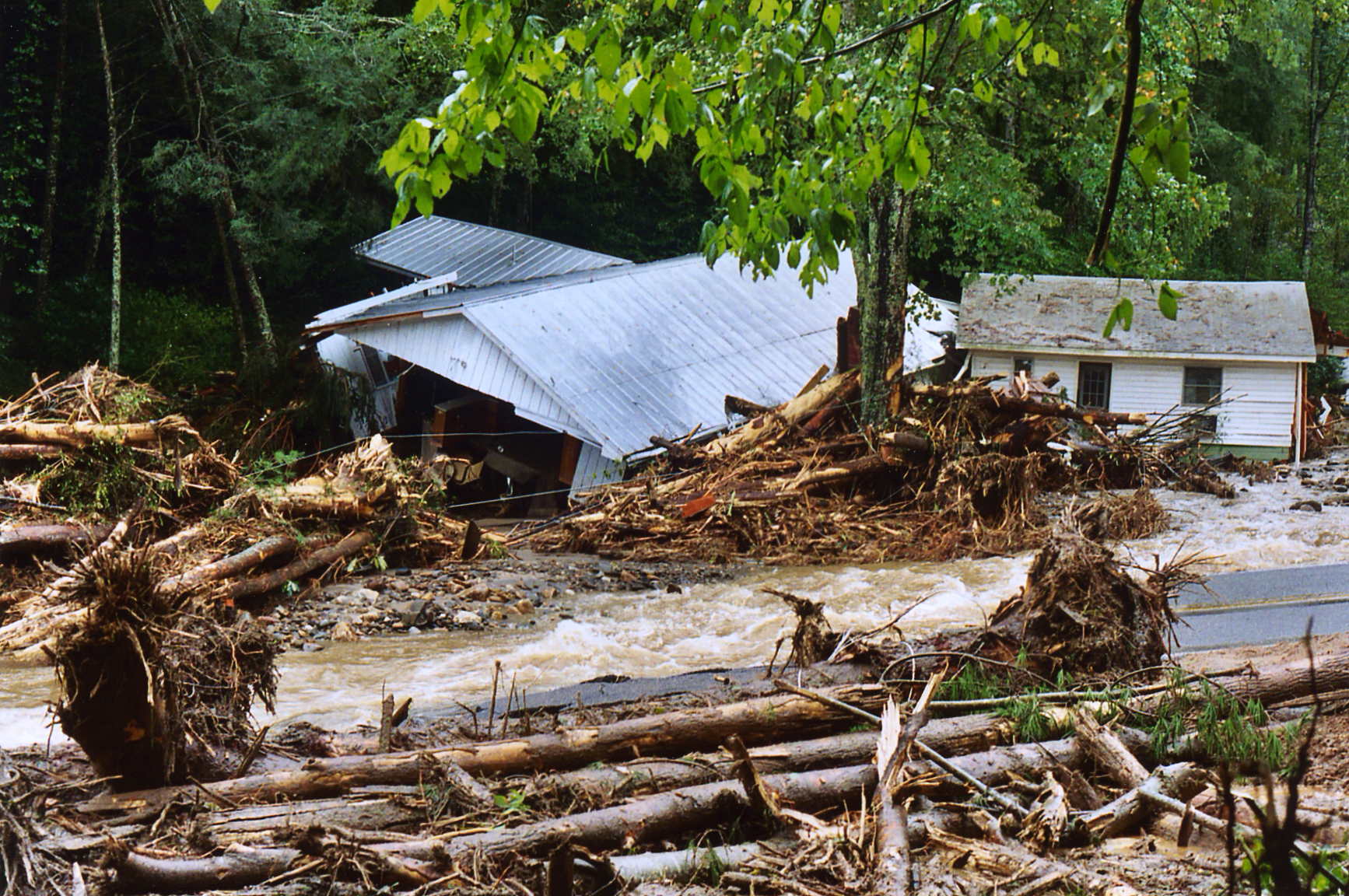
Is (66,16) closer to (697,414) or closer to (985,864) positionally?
(697,414)

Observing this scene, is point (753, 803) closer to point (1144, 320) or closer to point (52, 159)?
point (52, 159)

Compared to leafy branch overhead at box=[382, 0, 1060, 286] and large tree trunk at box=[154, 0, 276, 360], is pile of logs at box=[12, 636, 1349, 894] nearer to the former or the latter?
leafy branch overhead at box=[382, 0, 1060, 286]

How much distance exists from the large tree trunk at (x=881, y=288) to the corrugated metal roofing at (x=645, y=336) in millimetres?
1510

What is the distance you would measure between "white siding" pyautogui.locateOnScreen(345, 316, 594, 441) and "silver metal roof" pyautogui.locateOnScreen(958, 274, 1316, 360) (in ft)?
37.2

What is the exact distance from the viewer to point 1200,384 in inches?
999

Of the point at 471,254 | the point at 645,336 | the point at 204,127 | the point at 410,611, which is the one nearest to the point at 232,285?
the point at 204,127

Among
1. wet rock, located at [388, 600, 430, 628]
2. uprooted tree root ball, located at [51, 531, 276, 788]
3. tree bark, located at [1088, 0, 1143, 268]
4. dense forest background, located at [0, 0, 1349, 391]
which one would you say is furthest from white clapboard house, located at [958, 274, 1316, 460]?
tree bark, located at [1088, 0, 1143, 268]

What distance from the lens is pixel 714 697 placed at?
6492 mm

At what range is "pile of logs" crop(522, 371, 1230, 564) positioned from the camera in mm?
15242

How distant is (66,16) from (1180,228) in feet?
67.9

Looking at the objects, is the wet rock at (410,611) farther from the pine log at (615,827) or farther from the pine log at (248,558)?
the pine log at (615,827)

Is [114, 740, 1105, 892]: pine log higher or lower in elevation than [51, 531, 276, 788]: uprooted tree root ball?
lower

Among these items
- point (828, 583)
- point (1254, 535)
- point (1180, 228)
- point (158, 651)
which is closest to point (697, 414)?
point (828, 583)

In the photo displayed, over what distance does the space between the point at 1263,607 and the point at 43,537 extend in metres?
11.2
